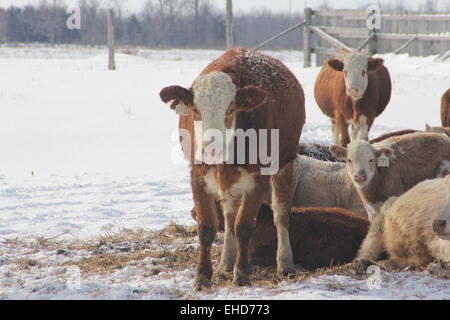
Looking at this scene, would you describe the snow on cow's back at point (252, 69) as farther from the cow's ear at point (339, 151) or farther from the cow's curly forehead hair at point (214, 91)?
the cow's ear at point (339, 151)

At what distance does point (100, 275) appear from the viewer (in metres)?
5.98

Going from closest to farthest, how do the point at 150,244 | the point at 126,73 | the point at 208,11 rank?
the point at 150,244, the point at 126,73, the point at 208,11

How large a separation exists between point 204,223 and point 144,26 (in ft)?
252

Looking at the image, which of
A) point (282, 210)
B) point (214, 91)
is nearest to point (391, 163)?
point (282, 210)

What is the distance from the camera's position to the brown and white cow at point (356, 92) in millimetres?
11039

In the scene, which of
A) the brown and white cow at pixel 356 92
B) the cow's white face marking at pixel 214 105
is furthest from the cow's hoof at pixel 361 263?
the brown and white cow at pixel 356 92

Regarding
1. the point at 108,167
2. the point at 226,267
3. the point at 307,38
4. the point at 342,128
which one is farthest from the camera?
the point at 307,38

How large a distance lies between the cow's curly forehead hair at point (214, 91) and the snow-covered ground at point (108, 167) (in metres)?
1.40

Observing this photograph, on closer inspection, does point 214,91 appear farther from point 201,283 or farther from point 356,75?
point 356,75

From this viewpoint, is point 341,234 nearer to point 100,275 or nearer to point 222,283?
point 222,283

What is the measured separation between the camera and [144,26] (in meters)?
80.4

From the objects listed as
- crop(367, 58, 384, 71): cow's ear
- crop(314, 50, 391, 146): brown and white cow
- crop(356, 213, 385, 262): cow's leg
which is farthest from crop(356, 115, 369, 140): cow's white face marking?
crop(356, 213, 385, 262): cow's leg

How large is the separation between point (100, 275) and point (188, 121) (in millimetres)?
1528
